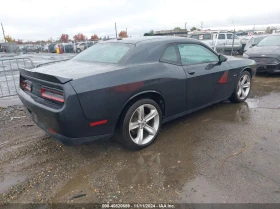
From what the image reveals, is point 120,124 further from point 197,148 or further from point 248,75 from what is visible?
point 248,75

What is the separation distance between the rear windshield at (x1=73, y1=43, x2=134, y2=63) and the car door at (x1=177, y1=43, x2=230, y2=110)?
962mm

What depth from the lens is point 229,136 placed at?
3.63 meters

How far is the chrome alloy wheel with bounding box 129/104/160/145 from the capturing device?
125 inches

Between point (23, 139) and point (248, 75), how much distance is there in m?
4.75

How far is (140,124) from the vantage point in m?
3.25

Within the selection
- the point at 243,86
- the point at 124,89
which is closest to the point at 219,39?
the point at 243,86

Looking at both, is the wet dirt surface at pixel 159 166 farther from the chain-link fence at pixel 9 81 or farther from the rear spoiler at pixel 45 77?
the chain-link fence at pixel 9 81

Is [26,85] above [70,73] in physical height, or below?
below

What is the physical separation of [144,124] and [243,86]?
306 cm

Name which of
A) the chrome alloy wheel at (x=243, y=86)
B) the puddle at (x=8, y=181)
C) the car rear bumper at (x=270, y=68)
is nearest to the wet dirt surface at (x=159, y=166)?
the puddle at (x=8, y=181)

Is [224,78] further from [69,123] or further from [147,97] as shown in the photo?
[69,123]

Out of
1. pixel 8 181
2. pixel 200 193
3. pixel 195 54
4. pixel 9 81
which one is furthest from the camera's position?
pixel 9 81

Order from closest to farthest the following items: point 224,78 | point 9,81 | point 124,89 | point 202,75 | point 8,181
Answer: point 8,181, point 124,89, point 202,75, point 224,78, point 9,81

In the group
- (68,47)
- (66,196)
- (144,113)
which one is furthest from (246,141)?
(68,47)
